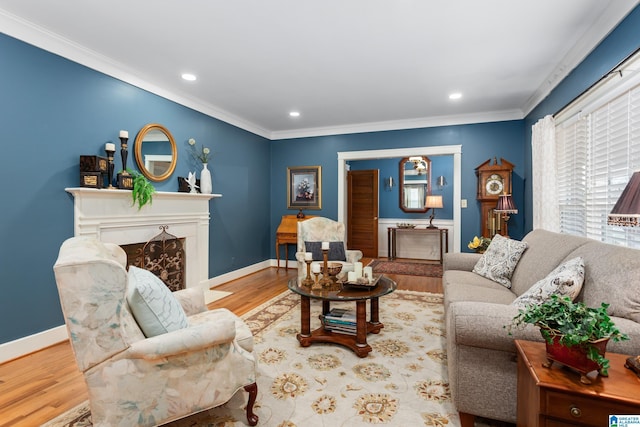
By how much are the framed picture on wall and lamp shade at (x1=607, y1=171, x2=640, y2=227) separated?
15.3 ft

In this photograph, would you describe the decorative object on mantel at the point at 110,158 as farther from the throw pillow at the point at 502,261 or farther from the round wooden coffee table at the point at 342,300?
the throw pillow at the point at 502,261

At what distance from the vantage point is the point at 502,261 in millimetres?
2846

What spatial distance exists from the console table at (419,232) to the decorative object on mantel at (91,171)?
5.43 meters

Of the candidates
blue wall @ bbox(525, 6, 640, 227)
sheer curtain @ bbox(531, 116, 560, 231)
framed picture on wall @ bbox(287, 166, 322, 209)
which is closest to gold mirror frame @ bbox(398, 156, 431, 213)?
framed picture on wall @ bbox(287, 166, 322, 209)

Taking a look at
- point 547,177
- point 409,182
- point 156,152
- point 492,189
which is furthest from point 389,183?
point 156,152

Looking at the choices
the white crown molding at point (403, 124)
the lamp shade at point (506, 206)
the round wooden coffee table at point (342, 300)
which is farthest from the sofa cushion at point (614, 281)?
the white crown molding at point (403, 124)

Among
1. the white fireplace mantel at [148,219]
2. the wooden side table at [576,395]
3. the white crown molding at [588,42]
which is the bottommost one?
the wooden side table at [576,395]

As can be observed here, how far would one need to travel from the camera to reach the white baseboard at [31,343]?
7.93 feet

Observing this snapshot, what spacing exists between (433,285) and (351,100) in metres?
2.83

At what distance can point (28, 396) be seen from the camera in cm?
197

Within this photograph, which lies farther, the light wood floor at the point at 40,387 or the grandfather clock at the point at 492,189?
the grandfather clock at the point at 492,189

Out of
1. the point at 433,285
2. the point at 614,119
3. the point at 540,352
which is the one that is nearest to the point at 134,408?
the point at 540,352

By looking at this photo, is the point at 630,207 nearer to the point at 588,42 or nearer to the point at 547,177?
the point at 588,42

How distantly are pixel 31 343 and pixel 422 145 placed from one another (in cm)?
518
